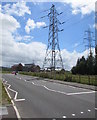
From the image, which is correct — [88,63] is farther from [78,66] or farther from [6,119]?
[6,119]

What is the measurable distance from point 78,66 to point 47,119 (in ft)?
298

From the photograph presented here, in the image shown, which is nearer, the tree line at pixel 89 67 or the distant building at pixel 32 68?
the tree line at pixel 89 67

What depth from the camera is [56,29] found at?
46125 mm

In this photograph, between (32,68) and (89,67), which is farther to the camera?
(32,68)

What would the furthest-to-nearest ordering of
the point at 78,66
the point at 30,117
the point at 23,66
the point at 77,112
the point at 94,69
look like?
the point at 23,66 → the point at 78,66 → the point at 94,69 → the point at 77,112 → the point at 30,117

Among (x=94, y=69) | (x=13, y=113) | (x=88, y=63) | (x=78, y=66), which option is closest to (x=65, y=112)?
(x=13, y=113)

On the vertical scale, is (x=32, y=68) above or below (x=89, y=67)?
above

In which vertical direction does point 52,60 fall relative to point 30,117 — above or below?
above

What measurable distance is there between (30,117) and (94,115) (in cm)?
255

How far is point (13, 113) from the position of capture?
360 inches

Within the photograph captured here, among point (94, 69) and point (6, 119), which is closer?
point (6, 119)

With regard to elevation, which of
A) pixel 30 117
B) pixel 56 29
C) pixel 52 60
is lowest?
pixel 30 117

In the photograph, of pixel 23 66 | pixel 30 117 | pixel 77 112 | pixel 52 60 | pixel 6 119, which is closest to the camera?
pixel 6 119

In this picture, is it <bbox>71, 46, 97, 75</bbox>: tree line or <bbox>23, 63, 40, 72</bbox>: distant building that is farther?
<bbox>23, 63, 40, 72</bbox>: distant building
